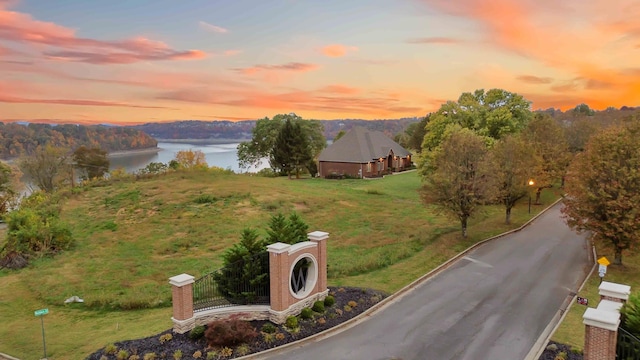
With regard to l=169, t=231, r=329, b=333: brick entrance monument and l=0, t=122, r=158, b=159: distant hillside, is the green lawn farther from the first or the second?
l=0, t=122, r=158, b=159: distant hillside

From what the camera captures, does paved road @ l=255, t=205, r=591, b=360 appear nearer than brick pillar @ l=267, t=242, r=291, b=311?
Answer: Yes

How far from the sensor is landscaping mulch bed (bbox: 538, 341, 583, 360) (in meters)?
11.8

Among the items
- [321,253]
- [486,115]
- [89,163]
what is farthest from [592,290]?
[89,163]

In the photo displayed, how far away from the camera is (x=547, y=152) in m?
35.7

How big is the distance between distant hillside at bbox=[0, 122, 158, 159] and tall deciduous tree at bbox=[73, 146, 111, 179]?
285 centimetres

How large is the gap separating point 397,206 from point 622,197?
64.5ft

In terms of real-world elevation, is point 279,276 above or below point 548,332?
above

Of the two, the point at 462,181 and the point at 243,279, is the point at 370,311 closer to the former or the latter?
the point at 243,279

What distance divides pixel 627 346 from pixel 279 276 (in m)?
9.85

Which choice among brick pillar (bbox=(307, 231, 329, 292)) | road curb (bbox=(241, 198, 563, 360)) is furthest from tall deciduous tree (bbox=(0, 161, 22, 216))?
road curb (bbox=(241, 198, 563, 360))

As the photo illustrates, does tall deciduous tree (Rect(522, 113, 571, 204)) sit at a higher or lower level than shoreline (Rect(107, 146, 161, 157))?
higher

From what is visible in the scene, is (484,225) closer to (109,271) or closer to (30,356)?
(109,271)

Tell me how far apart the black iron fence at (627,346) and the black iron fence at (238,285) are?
34.1 ft

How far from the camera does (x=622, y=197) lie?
1839 centimetres
